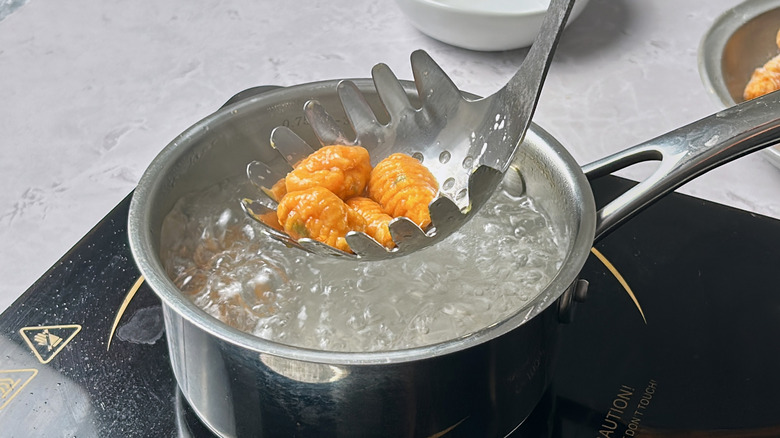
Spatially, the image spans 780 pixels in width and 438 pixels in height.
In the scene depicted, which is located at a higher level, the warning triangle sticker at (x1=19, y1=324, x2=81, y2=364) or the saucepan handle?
the saucepan handle

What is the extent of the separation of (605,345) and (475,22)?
0.54 metres

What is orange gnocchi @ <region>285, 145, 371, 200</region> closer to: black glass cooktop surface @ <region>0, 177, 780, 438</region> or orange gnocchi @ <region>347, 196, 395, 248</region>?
orange gnocchi @ <region>347, 196, 395, 248</region>

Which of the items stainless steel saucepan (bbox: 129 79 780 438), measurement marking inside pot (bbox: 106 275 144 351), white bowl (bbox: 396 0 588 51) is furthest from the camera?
white bowl (bbox: 396 0 588 51)

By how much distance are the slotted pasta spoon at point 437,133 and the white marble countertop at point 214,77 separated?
12.9 inches

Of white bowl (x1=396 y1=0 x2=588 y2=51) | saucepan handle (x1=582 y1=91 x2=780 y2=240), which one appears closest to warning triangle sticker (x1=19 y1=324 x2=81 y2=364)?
saucepan handle (x1=582 y1=91 x2=780 y2=240)

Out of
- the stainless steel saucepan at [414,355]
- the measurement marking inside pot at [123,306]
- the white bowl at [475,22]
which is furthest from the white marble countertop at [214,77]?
the stainless steel saucepan at [414,355]

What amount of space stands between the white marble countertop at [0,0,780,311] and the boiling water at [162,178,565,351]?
24 centimetres

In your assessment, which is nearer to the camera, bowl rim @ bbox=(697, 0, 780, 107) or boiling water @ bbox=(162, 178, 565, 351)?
boiling water @ bbox=(162, 178, 565, 351)

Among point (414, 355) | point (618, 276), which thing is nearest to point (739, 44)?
point (618, 276)

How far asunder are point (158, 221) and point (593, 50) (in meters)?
0.78

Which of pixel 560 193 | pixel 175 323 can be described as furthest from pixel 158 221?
pixel 560 193

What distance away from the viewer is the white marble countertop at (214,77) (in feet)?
3.32

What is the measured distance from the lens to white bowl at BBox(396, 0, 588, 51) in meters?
1.12

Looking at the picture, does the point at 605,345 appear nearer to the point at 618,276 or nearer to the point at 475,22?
the point at 618,276
